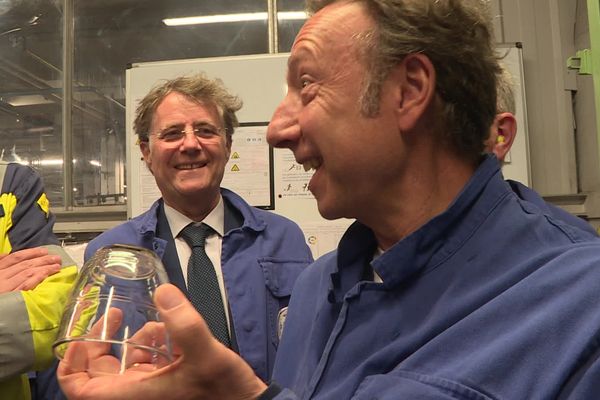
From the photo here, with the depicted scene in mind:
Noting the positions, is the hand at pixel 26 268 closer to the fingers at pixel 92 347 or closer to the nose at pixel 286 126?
the fingers at pixel 92 347

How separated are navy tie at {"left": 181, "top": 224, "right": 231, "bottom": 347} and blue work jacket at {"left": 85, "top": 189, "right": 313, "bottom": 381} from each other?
0.03 meters

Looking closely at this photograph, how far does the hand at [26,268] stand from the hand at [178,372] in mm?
617

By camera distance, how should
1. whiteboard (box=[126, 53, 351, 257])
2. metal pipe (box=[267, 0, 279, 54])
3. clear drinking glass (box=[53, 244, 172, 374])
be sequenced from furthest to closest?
metal pipe (box=[267, 0, 279, 54]) → whiteboard (box=[126, 53, 351, 257]) → clear drinking glass (box=[53, 244, 172, 374])

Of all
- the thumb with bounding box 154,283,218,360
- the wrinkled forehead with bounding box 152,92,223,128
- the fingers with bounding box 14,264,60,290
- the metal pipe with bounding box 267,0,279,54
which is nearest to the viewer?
the thumb with bounding box 154,283,218,360

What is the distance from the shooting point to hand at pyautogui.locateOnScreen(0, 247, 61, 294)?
1.30 meters

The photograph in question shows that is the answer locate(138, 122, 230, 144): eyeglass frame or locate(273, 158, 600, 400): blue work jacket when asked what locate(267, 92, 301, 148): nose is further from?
locate(138, 122, 230, 144): eyeglass frame

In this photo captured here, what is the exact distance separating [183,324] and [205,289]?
3.56 feet

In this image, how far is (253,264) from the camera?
68.7 inches

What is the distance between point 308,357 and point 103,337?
39cm

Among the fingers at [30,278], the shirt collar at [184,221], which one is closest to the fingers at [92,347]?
the fingers at [30,278]

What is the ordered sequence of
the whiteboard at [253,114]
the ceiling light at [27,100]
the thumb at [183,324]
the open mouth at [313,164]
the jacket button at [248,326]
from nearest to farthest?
the thumb at [183,324] < the open mouth at [313,164] < the jacket button at [248,326] < the whiteboard at [253,114] < the ceiling light at [27,100]

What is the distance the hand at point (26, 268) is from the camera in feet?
4.25

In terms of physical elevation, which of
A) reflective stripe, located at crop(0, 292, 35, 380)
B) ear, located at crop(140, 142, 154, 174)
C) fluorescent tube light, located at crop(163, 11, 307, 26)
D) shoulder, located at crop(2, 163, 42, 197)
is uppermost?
fluorescent tube light, located at crop(163, 11, 307, 26)

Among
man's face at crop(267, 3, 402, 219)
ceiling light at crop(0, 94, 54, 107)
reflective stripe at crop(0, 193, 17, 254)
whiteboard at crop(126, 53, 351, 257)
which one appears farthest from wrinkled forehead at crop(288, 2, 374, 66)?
ceiling light at crop(0, 94, 54, 107)
